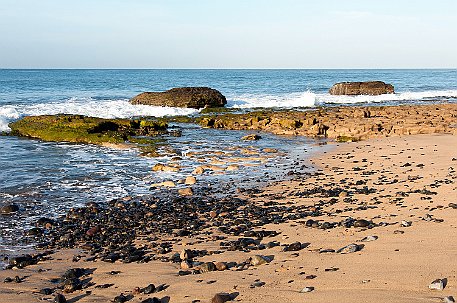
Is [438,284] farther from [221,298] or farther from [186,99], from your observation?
[186,99]

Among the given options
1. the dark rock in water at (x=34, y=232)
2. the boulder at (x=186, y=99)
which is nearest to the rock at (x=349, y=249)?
the dark rock in water at (x=34, y=232)

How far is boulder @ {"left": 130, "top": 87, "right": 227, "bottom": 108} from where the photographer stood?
121 feet

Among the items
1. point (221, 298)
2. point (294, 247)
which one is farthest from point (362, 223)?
point (221, 298)

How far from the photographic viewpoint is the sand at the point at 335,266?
5.11 metres

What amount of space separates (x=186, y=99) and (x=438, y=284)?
32.9 meters

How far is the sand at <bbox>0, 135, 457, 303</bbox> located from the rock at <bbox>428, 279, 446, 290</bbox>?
0.05 meters

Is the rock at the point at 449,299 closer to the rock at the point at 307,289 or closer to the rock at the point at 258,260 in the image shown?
the rock at the point at 307,289

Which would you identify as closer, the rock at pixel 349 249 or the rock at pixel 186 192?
the rock at pixel 349 249

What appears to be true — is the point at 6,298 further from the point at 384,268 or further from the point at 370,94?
the point at 370,94

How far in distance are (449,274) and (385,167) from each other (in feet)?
26.9

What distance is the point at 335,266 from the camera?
19.2 ft

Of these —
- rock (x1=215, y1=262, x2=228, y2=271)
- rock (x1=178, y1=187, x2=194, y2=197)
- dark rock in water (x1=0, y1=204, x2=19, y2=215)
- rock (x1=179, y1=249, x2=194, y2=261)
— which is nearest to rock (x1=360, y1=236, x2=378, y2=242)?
rock (x1=215, y1=262, x2=228, y2=271)

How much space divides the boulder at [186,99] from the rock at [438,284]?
32475mm

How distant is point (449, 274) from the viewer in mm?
5191
